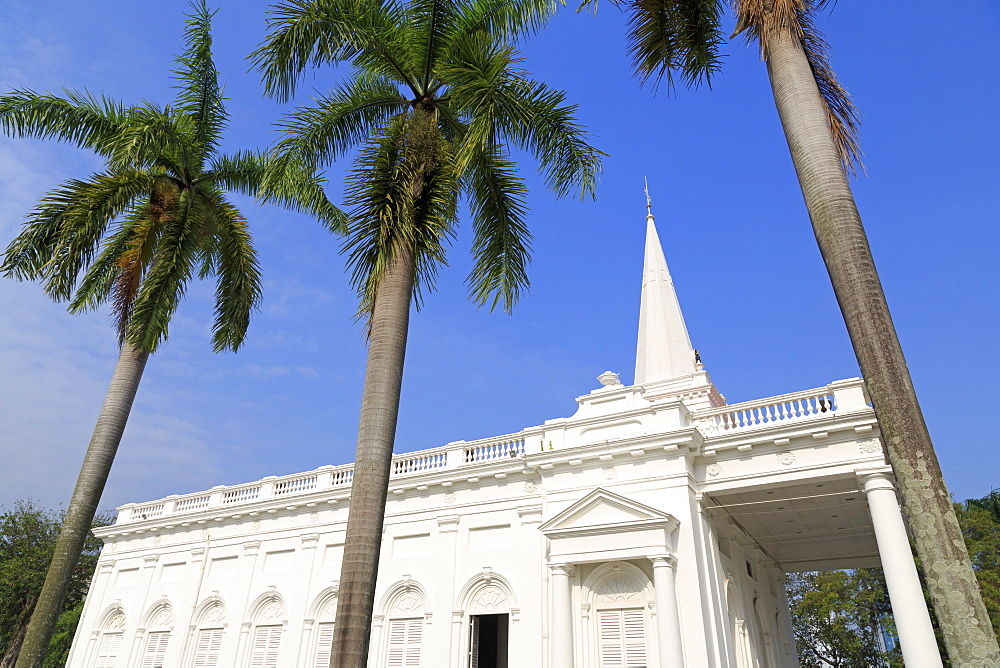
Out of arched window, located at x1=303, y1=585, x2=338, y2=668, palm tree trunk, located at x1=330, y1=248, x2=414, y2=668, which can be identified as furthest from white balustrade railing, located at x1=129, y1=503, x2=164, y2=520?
palm tree trunk, located at x1=330, y1=248, x2=414, y2=668

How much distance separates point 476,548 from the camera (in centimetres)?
2138

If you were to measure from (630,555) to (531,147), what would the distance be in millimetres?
10902

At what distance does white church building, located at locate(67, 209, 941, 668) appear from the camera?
1728cm

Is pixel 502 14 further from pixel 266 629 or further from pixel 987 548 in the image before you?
pixel 987 548

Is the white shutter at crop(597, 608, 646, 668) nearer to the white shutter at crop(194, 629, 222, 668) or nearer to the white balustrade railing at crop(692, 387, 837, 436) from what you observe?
the white balustrade railing at crop(692, 387, 837, 436)

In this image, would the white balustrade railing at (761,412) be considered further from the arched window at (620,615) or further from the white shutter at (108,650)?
the white shutter at (108,650)

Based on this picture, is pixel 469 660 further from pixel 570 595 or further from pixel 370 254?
pixel 370 254

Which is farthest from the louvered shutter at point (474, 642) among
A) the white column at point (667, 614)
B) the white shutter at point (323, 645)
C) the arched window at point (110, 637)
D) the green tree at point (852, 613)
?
the green tree at point (852, 613)

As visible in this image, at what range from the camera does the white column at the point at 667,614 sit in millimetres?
15914

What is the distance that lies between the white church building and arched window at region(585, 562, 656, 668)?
0.04 meters

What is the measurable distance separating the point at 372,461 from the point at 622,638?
36.2ft

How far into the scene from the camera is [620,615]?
1800 cm

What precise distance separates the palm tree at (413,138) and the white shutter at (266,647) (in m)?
17.2

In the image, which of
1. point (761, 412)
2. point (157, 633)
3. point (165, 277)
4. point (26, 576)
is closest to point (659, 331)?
point (761, 412)
